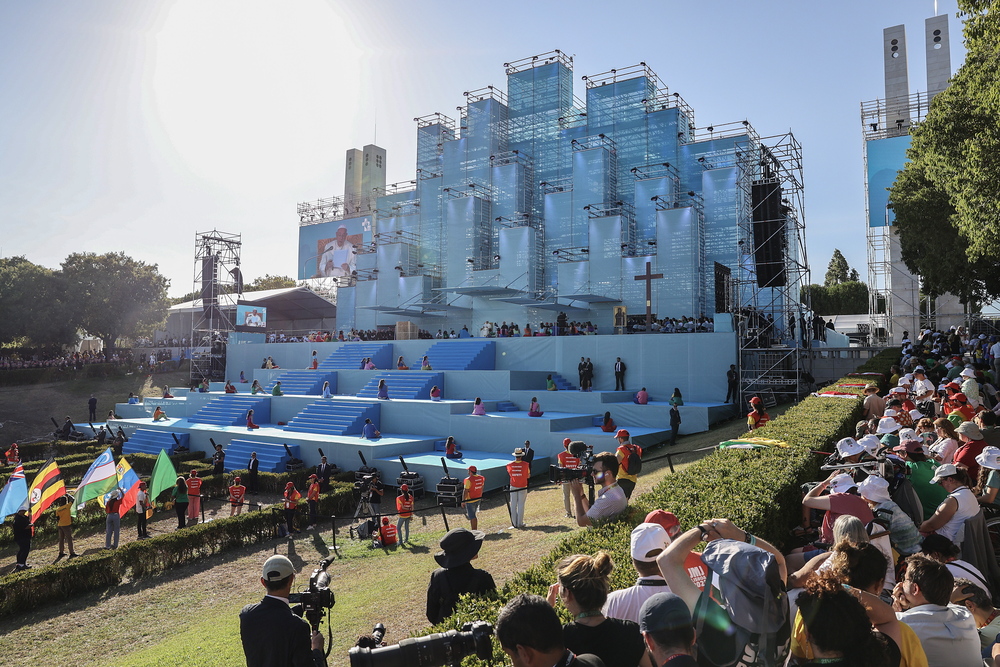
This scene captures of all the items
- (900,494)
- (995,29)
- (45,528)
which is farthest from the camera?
(45,528)

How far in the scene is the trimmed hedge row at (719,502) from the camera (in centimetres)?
374

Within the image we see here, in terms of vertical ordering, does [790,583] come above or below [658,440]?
above

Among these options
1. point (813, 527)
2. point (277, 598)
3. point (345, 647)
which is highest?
point (277, 598)

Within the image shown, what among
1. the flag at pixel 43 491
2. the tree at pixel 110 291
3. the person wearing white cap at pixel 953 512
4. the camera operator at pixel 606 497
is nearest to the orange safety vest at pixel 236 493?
the flag at pixel 43 491

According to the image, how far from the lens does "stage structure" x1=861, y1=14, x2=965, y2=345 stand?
96.8ft

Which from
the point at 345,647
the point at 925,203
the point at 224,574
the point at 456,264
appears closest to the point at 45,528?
the point at 224,574

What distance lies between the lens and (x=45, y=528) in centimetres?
1420

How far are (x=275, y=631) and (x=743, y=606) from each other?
2.50 metres

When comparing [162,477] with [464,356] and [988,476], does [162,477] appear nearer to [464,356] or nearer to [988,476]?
[464,356]

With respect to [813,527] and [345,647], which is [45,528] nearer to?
[345,647]

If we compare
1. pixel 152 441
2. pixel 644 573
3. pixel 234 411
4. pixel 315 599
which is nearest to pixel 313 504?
pixel 315 599

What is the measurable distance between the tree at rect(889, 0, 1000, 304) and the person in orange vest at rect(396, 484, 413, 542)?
12.0 m

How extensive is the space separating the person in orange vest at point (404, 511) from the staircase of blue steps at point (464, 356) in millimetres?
14081

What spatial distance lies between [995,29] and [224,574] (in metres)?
16.2
